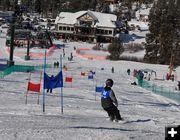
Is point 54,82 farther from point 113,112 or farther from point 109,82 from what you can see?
point 109,82

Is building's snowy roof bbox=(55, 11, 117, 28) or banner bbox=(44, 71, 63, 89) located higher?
building's snowy roof bbox=(55, 11, 117, 28)

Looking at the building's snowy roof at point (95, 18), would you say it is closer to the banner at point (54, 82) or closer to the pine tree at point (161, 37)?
the pine tree at point (161, 37)

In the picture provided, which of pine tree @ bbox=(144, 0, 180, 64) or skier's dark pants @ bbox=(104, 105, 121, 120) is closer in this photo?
skier's dark pants @ bbox=(104, 105, 121, 120)

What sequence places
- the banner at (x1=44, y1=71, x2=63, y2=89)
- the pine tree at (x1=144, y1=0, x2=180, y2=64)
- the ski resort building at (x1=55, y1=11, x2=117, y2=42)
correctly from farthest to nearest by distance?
the ski resort building at (x1=55, y1=11, x2=117, y2=42) → the pine tree at (x1=144, y1=0, x2=180, y2=64) → the banner at (x1=44, y1=71, x2=63, y2=89)

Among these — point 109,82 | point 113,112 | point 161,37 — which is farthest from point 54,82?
point 161,37

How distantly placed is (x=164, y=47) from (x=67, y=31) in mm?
31149

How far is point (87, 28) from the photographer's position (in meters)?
98.8

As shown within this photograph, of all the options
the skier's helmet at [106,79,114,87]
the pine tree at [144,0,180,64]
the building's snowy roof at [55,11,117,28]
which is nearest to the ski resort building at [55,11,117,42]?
the building's snowy roof at [55,11,117,28]

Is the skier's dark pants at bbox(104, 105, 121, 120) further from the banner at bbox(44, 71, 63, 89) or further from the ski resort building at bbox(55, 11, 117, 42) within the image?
the ski resort building at bbox(55, 11, 117, 42)

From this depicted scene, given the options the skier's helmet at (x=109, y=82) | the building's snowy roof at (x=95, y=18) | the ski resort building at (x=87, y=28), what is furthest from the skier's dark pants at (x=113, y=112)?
the building's snowy roof at (x=95, y=18)

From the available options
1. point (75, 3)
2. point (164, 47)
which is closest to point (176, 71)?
point (164, 47)

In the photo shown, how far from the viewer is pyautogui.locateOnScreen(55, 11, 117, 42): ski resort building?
97.9 m

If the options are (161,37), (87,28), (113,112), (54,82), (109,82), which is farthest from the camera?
(87,28)

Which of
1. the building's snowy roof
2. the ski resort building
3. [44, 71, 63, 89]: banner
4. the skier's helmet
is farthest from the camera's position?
the building's snowy roof
